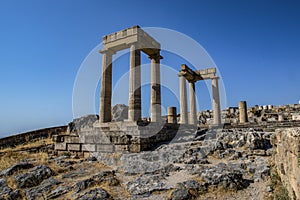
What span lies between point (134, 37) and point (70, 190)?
1099 centimetres

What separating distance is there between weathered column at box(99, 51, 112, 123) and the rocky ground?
5477 millimetres

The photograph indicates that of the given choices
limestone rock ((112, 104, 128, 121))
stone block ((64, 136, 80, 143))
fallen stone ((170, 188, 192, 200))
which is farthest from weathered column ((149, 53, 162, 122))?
fallen stone ((170, 188, 192, 200))

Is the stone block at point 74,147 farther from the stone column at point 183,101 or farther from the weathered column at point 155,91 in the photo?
the stone column at point 183,101

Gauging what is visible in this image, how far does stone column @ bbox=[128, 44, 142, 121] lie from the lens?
546 inches

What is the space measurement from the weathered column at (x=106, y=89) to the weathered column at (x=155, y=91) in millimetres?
3399

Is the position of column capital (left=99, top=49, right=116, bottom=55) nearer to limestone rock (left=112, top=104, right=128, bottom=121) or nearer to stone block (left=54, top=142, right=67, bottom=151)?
stone block (left=54, top=142, right=67, bottom=151)

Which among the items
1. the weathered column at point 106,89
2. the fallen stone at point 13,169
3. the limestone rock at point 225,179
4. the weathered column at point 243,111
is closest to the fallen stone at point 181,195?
the limestone rock at point 225,179

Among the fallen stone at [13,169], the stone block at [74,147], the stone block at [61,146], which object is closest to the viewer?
the fallen stone at [13,169]

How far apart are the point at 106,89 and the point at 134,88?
299cm

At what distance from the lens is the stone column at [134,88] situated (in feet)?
45.5

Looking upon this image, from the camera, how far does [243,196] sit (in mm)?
4934

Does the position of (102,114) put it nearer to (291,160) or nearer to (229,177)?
(229,177)

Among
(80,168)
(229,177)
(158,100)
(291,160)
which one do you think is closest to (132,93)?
(158,100)

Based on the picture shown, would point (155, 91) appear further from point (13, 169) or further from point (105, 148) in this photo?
point (13, 169)
